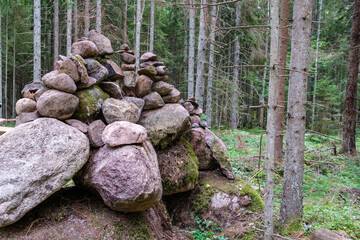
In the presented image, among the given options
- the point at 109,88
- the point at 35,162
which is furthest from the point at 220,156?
the point at 35,162

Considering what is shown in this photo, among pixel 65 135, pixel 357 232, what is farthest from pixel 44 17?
pixel 357 232

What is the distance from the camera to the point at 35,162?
3.02 metres

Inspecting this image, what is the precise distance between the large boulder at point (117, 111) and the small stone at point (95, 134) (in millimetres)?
252

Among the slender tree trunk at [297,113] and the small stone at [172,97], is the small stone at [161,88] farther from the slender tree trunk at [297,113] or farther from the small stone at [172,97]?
the slender tree trunk at [297,113]

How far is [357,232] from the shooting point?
12.6 ft

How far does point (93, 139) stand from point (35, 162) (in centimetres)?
85

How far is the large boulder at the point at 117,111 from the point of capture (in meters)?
4.00

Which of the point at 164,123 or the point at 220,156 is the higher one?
the point at 164,123

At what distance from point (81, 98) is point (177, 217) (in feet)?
10.2

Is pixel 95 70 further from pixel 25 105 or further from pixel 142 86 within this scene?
pixel 25 105

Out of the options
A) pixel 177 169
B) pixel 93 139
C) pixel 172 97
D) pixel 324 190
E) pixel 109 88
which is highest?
pixel 109 88

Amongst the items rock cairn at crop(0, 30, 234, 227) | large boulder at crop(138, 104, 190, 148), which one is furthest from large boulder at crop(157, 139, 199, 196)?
large boulder at crop(138, 104, 190, 148)

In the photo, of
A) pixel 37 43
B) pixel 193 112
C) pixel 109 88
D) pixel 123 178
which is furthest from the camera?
pixel 37 43

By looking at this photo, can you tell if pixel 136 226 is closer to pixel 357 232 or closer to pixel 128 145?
pixel 128 145
